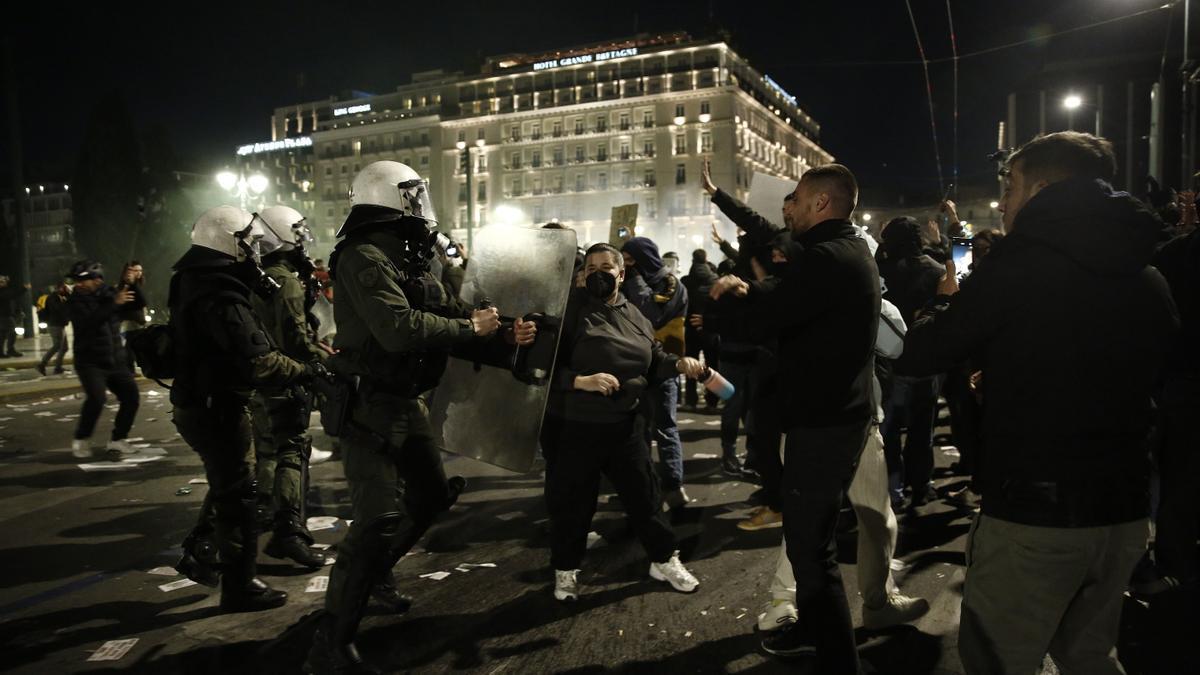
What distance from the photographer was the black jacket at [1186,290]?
3.98 metres

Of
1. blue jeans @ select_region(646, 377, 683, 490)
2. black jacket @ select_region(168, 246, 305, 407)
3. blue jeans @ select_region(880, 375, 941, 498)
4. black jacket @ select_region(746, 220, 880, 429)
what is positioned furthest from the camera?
blue jeans @ select_region(646, 377, 683, 490)

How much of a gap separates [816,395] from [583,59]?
89903 mm

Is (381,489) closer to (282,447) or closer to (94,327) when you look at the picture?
(282,447)

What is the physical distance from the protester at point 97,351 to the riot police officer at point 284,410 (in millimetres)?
3730

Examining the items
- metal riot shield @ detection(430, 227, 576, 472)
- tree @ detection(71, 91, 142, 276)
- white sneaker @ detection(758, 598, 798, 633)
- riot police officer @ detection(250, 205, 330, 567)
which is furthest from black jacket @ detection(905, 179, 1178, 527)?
tree @ detection(71, 91, 142, 276)

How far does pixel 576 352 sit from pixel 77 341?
6310 millimetres

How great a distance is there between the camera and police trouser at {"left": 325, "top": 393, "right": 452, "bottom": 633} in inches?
127

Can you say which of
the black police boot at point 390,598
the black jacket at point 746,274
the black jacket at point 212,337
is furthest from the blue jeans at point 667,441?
the black jacket at point 212,337

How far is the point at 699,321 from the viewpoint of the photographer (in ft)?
16.4

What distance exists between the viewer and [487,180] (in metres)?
90.1

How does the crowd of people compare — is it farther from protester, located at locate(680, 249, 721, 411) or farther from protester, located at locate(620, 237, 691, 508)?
protester, located at locate(680, 249, 721, 411)

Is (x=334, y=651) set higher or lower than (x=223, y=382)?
lower

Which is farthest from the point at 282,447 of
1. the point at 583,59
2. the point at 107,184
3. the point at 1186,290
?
the point at 583,59

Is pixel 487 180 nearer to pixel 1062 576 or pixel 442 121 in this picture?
pixel 442 121
